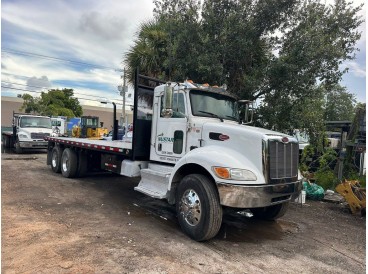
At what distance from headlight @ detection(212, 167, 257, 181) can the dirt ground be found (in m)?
1.04

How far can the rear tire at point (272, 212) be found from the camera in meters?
5.88

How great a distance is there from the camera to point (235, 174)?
178 inches

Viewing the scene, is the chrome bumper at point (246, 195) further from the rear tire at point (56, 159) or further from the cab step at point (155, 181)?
the rear tire at point (56, 159)

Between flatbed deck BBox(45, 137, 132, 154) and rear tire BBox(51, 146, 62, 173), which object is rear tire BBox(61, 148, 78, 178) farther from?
rear tire BBox(51, 146, 62, 173)

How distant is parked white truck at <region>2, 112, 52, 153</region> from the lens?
625 inches

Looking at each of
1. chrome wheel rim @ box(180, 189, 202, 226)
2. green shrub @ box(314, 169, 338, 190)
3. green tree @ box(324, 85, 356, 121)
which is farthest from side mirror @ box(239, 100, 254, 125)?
green tree @ box(324, 85, 356, 121)

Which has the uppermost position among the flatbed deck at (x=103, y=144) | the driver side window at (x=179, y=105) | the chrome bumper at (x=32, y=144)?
the driver side window at (x=179, y=105)

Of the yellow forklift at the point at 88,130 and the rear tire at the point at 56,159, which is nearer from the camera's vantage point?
the rear tire at the point at 56,159

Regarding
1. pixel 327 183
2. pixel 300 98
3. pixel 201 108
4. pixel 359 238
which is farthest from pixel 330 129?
pixel 201 108

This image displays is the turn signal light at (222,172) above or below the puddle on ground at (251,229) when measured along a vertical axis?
above

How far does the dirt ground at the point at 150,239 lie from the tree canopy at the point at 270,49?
2873mm

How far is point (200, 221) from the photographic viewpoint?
466cm

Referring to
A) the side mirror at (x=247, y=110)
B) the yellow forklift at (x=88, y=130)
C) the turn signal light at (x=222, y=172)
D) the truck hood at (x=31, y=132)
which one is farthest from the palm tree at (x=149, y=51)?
the yellow forklift at (x=88, y=130)

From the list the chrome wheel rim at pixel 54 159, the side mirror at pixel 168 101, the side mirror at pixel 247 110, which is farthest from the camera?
the chrome wheel rim at pixel 54 159
